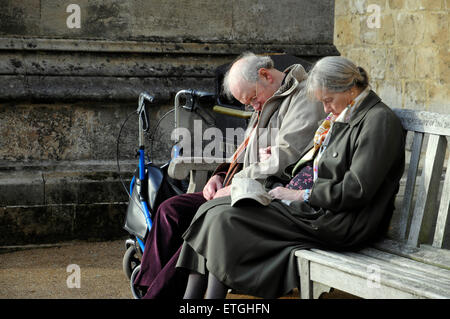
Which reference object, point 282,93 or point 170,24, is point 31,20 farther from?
point 282,93

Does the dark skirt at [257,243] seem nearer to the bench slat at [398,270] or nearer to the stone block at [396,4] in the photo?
the bench slat at [398,270]

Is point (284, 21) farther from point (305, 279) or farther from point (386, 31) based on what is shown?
point (386, 31)

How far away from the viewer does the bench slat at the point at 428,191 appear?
3.40m

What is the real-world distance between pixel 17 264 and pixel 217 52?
242 cm

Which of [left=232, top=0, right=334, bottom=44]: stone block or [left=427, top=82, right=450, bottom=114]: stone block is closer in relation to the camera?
[left=232, top=0, right=334, bottom=44]: stone block

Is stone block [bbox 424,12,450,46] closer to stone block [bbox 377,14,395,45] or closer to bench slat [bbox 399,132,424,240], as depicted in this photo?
stone block [bbox 377,14,395,45]

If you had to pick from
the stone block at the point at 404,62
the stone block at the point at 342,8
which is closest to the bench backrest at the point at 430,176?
the stone block at the point at 404,62

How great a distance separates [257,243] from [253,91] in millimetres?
1101

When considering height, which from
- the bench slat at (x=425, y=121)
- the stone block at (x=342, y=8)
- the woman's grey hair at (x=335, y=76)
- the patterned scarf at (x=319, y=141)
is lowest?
the patterned scarf at (x=319, y=141)

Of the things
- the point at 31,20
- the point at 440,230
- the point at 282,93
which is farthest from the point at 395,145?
the point at 31,20

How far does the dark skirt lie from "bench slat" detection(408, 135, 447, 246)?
473mm

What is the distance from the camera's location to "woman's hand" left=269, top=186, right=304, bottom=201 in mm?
3539

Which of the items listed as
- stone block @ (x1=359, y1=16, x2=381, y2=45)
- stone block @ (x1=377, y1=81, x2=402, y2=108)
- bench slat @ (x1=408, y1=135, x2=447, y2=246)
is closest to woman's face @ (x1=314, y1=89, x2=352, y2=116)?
bench slat @ (x1=408, y1=135, x2=447, y2=246)

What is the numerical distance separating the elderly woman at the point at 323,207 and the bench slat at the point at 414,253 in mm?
68
